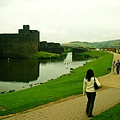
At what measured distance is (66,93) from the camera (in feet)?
49.2

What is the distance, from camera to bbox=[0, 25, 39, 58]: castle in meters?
66.6

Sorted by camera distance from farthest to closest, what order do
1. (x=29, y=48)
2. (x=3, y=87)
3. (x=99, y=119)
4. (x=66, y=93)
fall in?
(x=29, y=48), (x=3, y=87), (x=66, y=93), (x=99, y=119)

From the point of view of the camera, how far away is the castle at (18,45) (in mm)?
66562

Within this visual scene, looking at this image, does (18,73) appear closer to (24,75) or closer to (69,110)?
(24,75)

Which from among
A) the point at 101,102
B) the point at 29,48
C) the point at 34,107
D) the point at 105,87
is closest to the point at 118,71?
the point at 105,87

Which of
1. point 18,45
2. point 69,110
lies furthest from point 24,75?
point 18,45

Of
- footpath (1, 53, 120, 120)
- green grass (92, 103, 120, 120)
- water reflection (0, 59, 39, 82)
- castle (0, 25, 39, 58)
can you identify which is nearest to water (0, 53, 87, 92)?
water reflection (0, 59, 39, 82)

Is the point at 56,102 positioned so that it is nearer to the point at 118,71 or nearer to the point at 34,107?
the point at 34,107

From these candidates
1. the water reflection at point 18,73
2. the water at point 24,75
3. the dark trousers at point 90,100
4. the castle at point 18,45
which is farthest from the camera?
the castle at point 18,45

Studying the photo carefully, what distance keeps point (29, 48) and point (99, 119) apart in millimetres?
59091

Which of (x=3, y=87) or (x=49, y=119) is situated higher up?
(x=49, y=119)

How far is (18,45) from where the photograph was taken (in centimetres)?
6681

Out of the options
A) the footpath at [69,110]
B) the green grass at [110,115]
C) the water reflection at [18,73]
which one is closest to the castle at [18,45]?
the water reflection at [18,73]

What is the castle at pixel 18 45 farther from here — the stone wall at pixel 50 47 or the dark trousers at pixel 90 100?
the dark trousers at pixel 90 100
